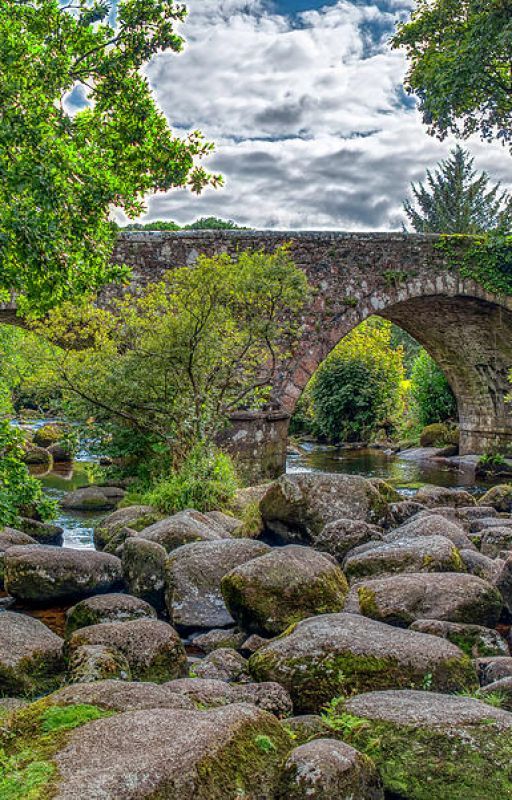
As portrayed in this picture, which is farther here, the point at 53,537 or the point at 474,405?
the point at 474,405

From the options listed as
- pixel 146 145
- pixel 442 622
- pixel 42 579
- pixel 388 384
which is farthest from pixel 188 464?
pixel 388 384

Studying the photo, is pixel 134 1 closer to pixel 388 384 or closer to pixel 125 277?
pixel 125 277

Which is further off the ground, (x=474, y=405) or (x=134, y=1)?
(x=134, y=1)

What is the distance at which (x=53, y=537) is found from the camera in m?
9.53

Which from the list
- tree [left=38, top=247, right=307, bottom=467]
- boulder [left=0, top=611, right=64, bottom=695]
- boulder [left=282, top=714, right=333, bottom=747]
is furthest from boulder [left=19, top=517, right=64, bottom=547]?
boulder [left=282, top=714, right=333, bottom=747]

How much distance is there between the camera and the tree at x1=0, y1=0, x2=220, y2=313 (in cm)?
433

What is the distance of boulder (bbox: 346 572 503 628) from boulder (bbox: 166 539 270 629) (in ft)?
4.02

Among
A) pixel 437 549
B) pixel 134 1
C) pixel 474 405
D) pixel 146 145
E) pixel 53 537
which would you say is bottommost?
pixel 53 537

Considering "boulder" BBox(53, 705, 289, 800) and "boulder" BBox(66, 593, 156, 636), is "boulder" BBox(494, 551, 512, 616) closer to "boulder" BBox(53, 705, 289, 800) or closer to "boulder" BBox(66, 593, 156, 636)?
"boulder" BBox(66, 593, 156, 636)

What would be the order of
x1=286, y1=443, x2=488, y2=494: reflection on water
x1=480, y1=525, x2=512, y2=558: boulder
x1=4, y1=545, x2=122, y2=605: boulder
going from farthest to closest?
x1=286, y1=443, x2=488, y2=494: reflection on water, x1=480, y1=525, x2=512, y2=558: boulder, x1=4, y1=545, x2=122, y2=605: boulder

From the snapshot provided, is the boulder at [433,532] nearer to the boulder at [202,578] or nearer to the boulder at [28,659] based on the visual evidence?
the boulder at [202,578]

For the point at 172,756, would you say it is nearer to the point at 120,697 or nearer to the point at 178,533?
the point at 120,697

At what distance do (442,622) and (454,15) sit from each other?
1613 centimetres

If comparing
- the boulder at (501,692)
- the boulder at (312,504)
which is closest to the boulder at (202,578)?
the boulder at (312,504)
